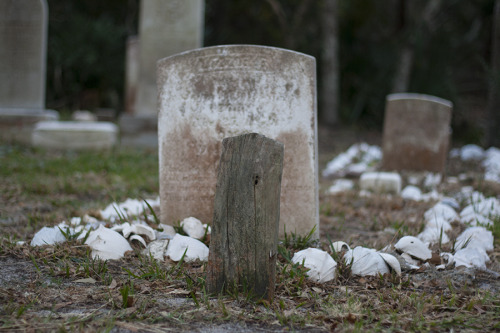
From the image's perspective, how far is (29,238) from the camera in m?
2.98

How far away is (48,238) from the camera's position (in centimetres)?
277

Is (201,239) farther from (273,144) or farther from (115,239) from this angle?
(273,144)

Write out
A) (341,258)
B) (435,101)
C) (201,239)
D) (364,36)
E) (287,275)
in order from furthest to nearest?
(364,36)
(435,101)
(201,239)
(341,258)
(287,275)

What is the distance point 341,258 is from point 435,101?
15.9 ft

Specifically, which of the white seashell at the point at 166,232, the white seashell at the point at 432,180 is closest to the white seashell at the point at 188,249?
the white seashell at the point at 166,232

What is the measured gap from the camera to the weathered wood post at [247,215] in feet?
6.85

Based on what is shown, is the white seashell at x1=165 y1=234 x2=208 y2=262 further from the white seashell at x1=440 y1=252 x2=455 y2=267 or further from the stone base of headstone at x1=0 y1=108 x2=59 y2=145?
the stone base of headstone at x1=0 y1=108 x2=59 y2=145

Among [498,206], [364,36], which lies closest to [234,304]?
[498,206]

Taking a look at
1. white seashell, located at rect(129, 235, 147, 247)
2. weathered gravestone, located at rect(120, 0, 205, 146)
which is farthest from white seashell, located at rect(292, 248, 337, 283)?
weathered gravestone, located at rect(120, 0, 205, 146)

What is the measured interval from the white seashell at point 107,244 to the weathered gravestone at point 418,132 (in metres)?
5.11

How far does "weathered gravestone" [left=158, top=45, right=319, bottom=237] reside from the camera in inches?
119

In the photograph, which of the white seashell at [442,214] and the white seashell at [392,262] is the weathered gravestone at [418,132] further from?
the white seashell at [392,262]

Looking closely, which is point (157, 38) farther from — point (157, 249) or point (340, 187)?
point (157, 249)

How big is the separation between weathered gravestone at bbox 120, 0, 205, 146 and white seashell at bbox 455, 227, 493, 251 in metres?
5.95
